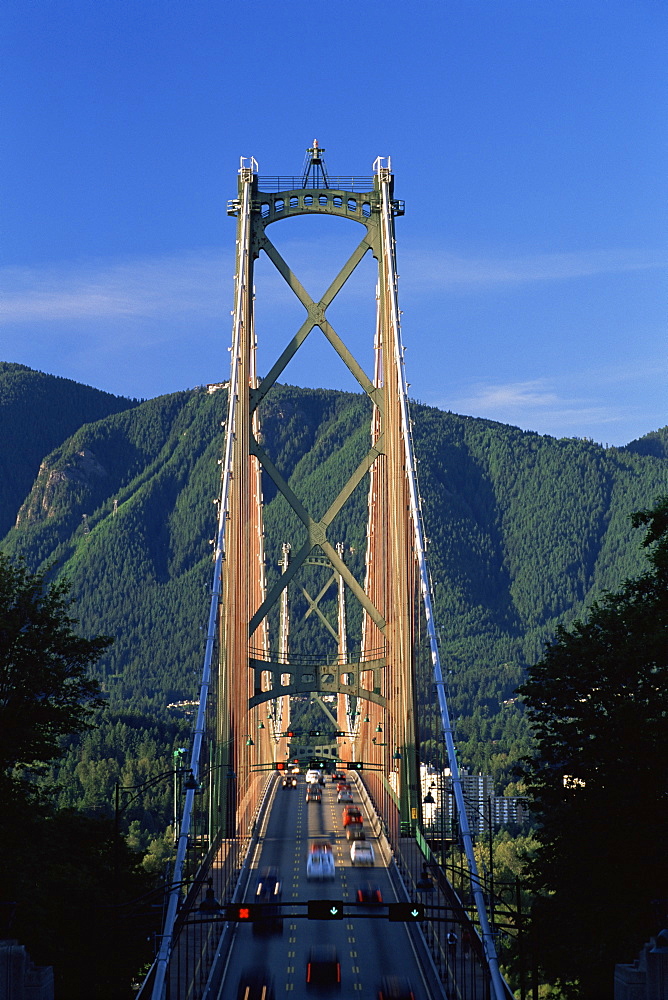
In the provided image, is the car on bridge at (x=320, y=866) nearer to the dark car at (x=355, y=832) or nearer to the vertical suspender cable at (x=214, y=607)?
the dark car at (x=355, y=832)

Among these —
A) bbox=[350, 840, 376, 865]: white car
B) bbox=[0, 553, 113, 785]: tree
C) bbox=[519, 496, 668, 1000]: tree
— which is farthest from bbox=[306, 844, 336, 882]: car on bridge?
bbox=[0, 553, 113, 785]: tree

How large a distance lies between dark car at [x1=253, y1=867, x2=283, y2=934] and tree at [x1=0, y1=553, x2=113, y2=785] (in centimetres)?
733

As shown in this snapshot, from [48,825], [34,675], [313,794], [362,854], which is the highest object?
[313,794]

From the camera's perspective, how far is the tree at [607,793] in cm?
3972

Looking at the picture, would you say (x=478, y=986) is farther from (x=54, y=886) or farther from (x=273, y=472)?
(x=273, y=472)

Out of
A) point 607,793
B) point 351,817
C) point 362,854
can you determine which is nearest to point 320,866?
point 362,854

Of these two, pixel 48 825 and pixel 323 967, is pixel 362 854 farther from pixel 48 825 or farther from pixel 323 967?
pixel 323 967

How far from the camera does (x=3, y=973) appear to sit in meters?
29.5

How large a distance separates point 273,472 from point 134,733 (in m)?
131

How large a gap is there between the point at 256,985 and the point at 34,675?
10.6 meters

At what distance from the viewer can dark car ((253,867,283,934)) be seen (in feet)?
152

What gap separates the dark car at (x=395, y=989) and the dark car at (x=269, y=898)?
503 cm

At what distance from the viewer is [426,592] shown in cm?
4675

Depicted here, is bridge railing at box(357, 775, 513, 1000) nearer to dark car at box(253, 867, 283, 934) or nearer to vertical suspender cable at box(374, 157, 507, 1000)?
vertical suspender cable at box(374, 157, 507, 1000)
